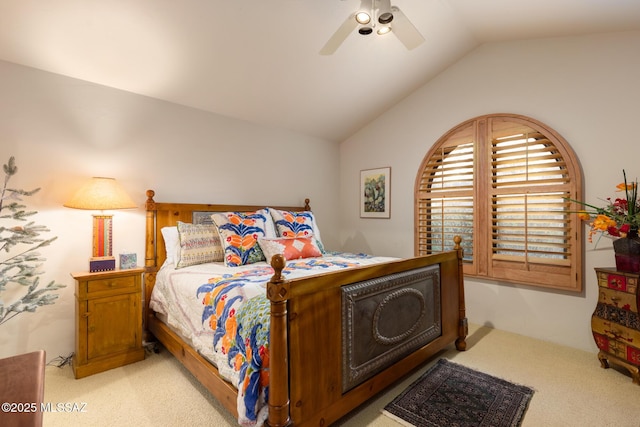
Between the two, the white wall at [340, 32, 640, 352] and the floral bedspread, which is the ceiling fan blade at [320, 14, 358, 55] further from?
the white wall at [340, 32, 640, 352]

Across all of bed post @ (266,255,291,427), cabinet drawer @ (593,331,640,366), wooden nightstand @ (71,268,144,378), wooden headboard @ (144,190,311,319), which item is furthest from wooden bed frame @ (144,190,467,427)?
cabinet drawer @ (593,331,640,366)

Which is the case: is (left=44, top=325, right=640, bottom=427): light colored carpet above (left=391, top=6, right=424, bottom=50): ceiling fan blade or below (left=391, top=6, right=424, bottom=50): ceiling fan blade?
below

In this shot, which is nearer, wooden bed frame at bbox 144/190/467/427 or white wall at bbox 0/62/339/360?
wooden bed frame at bbox 144/190/467/427

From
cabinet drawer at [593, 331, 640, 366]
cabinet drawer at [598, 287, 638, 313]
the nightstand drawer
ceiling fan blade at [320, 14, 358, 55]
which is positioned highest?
ceiling fan blade at [320, 14, 358, 55]

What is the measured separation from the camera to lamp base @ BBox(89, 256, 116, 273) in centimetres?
240

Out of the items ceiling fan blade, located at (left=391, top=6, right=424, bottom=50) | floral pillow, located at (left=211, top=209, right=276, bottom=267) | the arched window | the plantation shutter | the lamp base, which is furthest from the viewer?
the plantation shutter

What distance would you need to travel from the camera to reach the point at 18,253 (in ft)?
7.54

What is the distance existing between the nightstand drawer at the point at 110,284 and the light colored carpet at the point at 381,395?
0.63 metres

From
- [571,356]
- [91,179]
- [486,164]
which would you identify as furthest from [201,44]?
[571,356]

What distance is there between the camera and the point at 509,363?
2.44 metres

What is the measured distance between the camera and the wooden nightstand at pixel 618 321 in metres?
2.16

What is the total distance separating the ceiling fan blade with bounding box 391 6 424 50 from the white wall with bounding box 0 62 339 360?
6.91 feet

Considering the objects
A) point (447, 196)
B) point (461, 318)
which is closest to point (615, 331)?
point (461, 318)

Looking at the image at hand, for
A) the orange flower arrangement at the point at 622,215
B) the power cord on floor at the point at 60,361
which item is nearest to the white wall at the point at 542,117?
the orange flower arrangement at the point at 622,215
